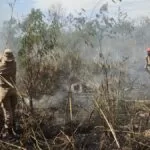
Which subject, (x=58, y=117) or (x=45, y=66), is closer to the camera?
(x=58, y=117)

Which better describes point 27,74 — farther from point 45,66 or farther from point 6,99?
point 45,66

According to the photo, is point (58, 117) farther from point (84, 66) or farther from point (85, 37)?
point (85, 37)

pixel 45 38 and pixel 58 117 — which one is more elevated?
pixel 45 38

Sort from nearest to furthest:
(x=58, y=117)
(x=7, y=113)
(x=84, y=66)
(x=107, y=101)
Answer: (x=107, y=101), (x=7, y=113), (x=58, y=117), (x=84, y=66)

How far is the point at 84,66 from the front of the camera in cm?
1438

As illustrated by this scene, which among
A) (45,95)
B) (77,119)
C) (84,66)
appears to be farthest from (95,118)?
(84,66)

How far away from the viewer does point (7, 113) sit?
9.15m

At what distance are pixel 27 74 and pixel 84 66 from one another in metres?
4.34

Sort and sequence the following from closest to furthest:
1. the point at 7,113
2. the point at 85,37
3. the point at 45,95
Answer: the point at 7,113 → the point at 45,95 → the point at 85,37

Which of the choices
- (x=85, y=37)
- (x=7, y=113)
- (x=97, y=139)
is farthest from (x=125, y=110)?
(x=85, y=37)

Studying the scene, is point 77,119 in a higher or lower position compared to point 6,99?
lower

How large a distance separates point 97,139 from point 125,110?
86 centimetres

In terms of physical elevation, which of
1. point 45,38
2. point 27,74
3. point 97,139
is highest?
point 45,38

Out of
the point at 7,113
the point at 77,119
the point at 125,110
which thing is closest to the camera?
the point at 125,110
